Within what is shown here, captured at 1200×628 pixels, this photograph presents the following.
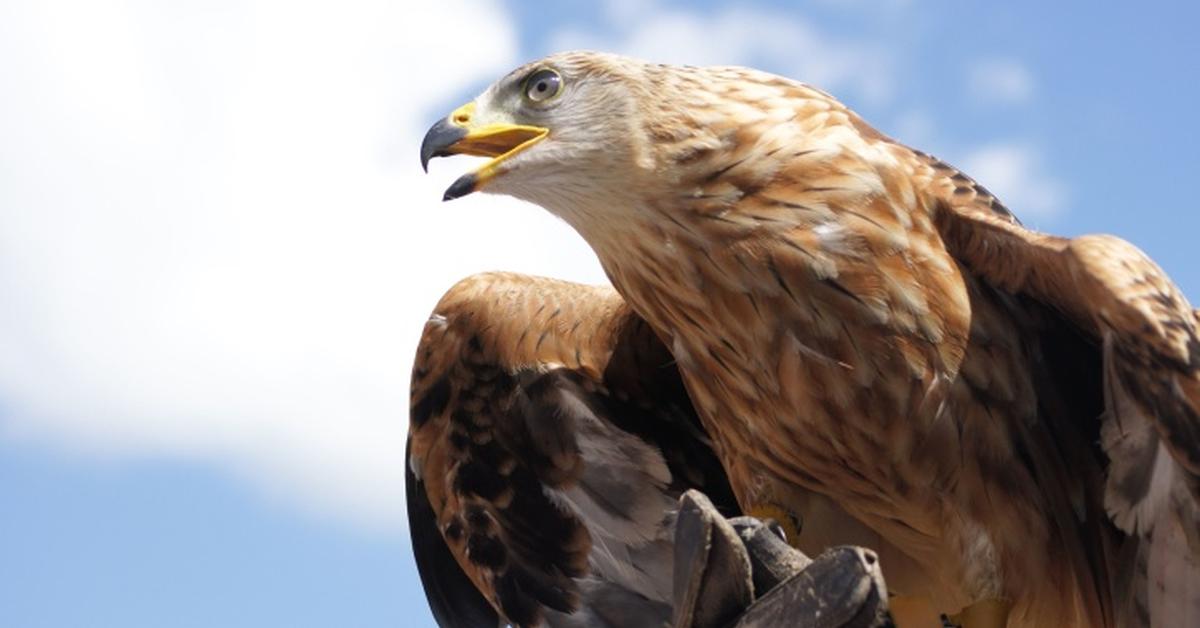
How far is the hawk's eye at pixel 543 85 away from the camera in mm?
4828

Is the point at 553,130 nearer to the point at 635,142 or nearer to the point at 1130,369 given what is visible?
the point at 635,142

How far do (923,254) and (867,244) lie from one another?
0.17 metres

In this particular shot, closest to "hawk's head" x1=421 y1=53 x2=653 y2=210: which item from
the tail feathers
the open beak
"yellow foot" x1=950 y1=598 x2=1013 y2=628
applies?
the open beak

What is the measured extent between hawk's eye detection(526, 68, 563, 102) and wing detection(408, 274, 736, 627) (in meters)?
1.20

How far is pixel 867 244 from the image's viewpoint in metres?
4.59

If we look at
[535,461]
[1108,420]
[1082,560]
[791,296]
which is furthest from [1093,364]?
[535,461]

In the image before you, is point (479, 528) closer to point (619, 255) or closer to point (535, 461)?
point (535, 461)

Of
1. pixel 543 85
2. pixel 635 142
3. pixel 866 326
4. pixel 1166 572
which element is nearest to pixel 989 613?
pixel 1166 572

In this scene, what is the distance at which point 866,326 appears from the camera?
15.0ft

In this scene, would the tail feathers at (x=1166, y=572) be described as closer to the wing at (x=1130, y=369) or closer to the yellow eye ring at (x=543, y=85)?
the wing at (x=1130, y=369)

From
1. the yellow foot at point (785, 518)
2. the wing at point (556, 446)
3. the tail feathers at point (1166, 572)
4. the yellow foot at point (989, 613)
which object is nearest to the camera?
the tail feathers at point (1166, 572)

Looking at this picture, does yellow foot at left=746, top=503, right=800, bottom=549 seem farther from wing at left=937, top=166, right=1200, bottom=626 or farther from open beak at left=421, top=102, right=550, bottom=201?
open beak at left=421, top=102, right=550, bottom=201

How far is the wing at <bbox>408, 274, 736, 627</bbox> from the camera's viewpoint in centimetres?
589

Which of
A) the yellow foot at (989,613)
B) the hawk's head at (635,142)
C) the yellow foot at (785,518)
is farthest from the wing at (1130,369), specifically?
the yellow foot at (785,518)
